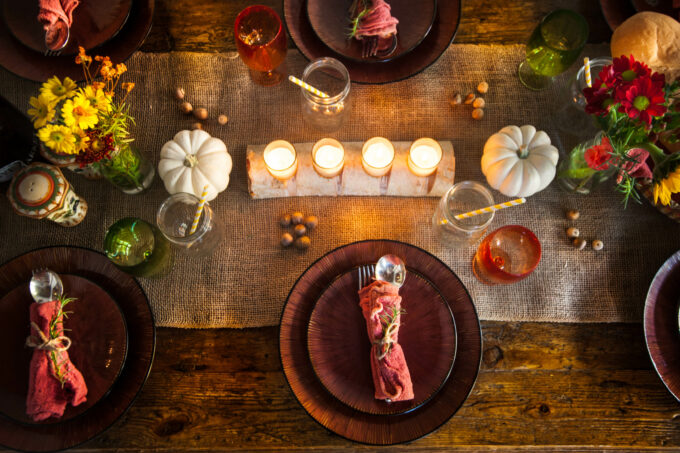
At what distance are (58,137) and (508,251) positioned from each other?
1124 millimetres

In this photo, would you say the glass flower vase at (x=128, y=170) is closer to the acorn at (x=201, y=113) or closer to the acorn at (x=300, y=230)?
the acorn at (x=201, y=113)

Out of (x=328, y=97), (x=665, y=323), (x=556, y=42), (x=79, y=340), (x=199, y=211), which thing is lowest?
(x=79, y=340)

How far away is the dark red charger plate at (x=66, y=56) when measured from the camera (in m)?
1.17

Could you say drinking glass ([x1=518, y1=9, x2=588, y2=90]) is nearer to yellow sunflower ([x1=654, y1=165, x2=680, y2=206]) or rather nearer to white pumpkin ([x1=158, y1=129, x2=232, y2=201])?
yellow sunflower ([x1=654, y1=165, x2=680, y2=206])

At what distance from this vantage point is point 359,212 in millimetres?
1272

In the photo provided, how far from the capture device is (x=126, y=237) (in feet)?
3.71

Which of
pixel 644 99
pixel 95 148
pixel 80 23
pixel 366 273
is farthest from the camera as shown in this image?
pixel 80 23

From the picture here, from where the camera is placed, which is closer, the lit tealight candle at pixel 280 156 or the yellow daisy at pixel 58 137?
the yellow daisy at pixel 58 137

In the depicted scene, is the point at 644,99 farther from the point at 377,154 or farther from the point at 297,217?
the point at 297,217

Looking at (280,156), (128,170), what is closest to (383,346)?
(280,156)

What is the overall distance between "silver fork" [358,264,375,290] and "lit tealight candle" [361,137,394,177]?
0.87 feet

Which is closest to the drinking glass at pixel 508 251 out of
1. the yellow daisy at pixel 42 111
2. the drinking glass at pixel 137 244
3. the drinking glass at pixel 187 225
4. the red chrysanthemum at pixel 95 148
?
the drinking glass at pixel 187 225

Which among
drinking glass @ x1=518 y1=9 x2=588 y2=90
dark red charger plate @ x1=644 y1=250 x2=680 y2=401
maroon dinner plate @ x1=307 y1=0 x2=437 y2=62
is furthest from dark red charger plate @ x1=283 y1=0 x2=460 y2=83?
dark red charger plate @ x1=644 y1=250 x2=680 y2=401

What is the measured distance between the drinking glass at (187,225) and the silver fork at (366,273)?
16.2 inches
